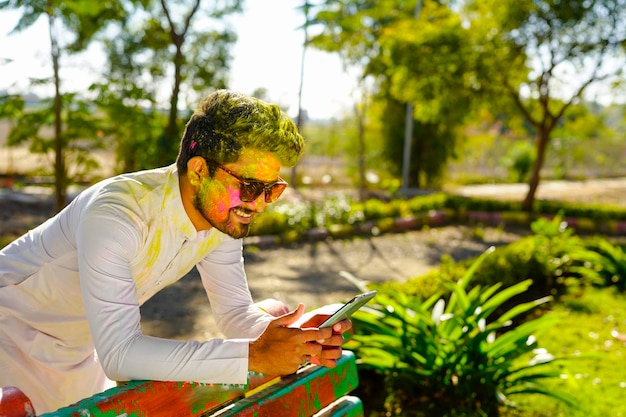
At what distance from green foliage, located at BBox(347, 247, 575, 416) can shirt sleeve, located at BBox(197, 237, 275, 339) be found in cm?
156

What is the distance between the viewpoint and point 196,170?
6.11 feet

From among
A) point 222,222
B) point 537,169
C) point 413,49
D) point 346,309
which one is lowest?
point 537,169

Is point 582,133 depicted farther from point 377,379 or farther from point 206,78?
point 377,379

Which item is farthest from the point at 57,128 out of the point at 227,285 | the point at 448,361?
the point at 227,285

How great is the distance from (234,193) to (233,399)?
1.90ft

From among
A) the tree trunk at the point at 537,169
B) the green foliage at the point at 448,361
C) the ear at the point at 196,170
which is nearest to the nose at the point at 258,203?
the ear at the point at 196,170

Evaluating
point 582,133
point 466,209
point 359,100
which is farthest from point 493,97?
point 582,133

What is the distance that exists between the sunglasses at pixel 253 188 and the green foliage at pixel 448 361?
185cm

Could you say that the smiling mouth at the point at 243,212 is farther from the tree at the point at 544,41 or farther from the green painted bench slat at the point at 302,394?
the tree at the point at 544,41

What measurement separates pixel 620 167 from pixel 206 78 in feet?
67.5

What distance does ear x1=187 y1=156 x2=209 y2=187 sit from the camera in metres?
1.84

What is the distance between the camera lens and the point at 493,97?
13.3 m

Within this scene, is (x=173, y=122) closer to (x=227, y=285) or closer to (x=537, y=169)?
(x=227, y=285)

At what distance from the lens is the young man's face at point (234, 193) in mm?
1845
